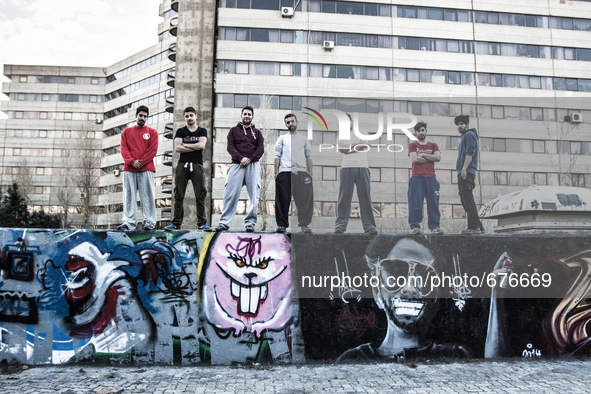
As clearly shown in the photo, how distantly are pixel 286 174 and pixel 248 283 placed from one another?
196 cm

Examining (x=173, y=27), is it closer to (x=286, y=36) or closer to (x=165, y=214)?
(x=286, y=36)

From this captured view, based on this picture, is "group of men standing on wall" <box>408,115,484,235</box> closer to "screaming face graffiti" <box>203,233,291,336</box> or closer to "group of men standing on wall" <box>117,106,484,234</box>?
"group of men standing on wall" <box>117,106,484,234</box>

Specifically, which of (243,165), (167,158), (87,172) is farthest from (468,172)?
(87,172)

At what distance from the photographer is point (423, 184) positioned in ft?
21.2

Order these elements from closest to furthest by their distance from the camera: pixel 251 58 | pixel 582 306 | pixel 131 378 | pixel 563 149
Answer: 1. pixel 131 378
2. pixel 582 306
3. pixel 563 149
4. pixel 251 58

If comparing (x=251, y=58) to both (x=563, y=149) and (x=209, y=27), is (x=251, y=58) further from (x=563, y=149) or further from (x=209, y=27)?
(x=563, y=149)

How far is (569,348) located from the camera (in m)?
6.27

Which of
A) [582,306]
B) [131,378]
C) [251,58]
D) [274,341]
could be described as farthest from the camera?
[251,58]

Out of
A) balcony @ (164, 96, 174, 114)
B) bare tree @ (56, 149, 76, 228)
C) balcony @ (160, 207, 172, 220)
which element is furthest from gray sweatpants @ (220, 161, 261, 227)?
bare tree @ (56, 149, 76, 228)

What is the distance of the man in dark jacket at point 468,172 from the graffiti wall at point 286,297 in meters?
0.30

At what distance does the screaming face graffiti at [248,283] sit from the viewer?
5887 mm

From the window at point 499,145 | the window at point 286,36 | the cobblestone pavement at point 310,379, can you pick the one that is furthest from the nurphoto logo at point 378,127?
the window at point 286,36

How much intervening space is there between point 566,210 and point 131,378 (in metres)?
7.46

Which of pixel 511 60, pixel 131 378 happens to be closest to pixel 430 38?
pixel 511 60
